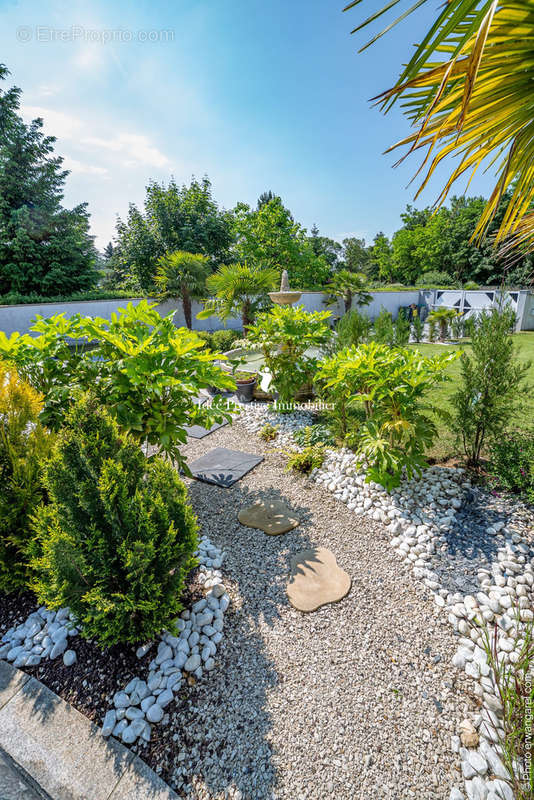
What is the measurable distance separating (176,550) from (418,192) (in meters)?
2.26

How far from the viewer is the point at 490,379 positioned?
2.81 metres

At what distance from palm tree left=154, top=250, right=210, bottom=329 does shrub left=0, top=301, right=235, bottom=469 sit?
364 inches

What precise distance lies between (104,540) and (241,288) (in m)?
6.81

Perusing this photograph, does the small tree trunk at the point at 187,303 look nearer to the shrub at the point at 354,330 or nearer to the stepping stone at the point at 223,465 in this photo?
the shrub at the point at 354,330

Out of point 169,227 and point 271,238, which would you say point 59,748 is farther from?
point 271,238

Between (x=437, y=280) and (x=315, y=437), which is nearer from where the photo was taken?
(x=315, y=437)

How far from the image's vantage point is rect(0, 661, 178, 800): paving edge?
4.03 feet

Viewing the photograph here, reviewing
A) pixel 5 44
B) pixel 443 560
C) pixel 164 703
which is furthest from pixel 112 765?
pixel 5 44

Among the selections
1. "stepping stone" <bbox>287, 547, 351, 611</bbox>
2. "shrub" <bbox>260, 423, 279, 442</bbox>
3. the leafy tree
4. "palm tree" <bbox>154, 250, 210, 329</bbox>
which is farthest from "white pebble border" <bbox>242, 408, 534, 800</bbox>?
the leafy tree

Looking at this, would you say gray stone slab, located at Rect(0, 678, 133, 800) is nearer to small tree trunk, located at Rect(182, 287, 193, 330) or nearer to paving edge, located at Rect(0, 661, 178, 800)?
paving edge, located at Rect(0, 661, 178, 800)

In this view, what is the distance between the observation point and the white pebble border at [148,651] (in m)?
1.45

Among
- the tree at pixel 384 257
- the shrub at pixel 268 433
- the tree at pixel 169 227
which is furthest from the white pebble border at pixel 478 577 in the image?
the tree at pixel 384 257

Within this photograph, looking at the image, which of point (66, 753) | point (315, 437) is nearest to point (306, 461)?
point (315, 437)

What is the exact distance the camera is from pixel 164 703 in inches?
59.6
